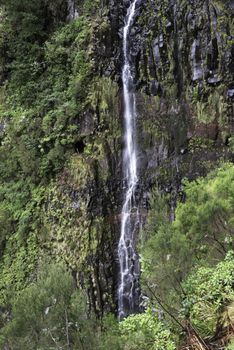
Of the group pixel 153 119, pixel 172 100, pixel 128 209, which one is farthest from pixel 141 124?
pixel 128 209

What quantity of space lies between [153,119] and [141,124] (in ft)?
1.75

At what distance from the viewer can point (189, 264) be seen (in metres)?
7.79

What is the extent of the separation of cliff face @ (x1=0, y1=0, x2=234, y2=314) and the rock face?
0.04 m

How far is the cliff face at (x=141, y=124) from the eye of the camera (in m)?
15.1

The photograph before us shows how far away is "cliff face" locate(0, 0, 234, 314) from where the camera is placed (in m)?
15.1

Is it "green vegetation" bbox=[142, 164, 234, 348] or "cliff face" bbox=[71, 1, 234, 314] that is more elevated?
"cliff face" bbox=[71, 1, 234, 314]

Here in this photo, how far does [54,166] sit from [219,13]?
861 centimetres

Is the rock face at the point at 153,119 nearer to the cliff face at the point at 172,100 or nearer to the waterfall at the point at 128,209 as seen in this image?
the cliff face at the point at 172,100

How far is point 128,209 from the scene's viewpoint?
15.9m

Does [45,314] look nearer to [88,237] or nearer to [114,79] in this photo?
[88,237]

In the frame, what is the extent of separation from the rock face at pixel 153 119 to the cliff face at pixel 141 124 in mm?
38

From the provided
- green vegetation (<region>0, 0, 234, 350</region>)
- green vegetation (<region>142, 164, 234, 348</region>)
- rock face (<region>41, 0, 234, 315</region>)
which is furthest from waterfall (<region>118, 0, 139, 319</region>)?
green vegetation (<region>142, 164, 234, 348</region>)

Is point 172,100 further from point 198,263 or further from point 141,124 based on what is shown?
point 198,263

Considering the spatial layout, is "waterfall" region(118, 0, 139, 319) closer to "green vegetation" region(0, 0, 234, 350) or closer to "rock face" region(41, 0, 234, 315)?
"rock face" region(41, 0, 234, 315)
